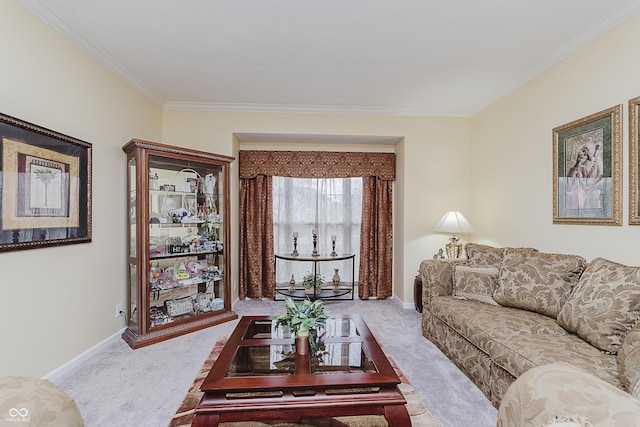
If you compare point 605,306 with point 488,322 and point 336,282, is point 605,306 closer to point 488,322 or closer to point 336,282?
point 488,322

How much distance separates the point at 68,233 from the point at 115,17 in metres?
1.64

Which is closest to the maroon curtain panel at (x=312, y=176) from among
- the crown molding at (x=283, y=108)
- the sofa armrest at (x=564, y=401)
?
the crown molding at (x=283, y=108)

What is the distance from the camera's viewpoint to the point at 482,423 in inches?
74.7

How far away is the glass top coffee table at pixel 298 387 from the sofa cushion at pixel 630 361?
3.06 feet

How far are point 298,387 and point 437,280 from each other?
6.59 feet

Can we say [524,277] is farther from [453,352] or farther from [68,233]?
[68,233]

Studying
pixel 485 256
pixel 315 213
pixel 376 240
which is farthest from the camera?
pixel 315 213

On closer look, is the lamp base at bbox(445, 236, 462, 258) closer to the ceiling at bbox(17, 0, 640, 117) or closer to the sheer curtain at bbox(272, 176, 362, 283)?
the sheer curtain at bbox(272, 176, 362, 283)

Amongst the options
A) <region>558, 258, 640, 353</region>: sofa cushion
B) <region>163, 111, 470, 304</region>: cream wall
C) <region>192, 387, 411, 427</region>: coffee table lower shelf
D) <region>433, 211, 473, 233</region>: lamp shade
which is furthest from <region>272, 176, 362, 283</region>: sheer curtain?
<region>192, 387, 411, 427</region>: coffee table lower shelf

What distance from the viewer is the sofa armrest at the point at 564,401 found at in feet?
2.46

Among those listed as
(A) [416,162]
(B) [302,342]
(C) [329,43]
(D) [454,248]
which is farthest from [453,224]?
(B) [302,342]

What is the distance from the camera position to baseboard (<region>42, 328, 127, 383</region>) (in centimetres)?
237

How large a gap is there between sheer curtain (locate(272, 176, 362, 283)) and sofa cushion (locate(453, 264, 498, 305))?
2.06m

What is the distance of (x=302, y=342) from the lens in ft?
6.28
